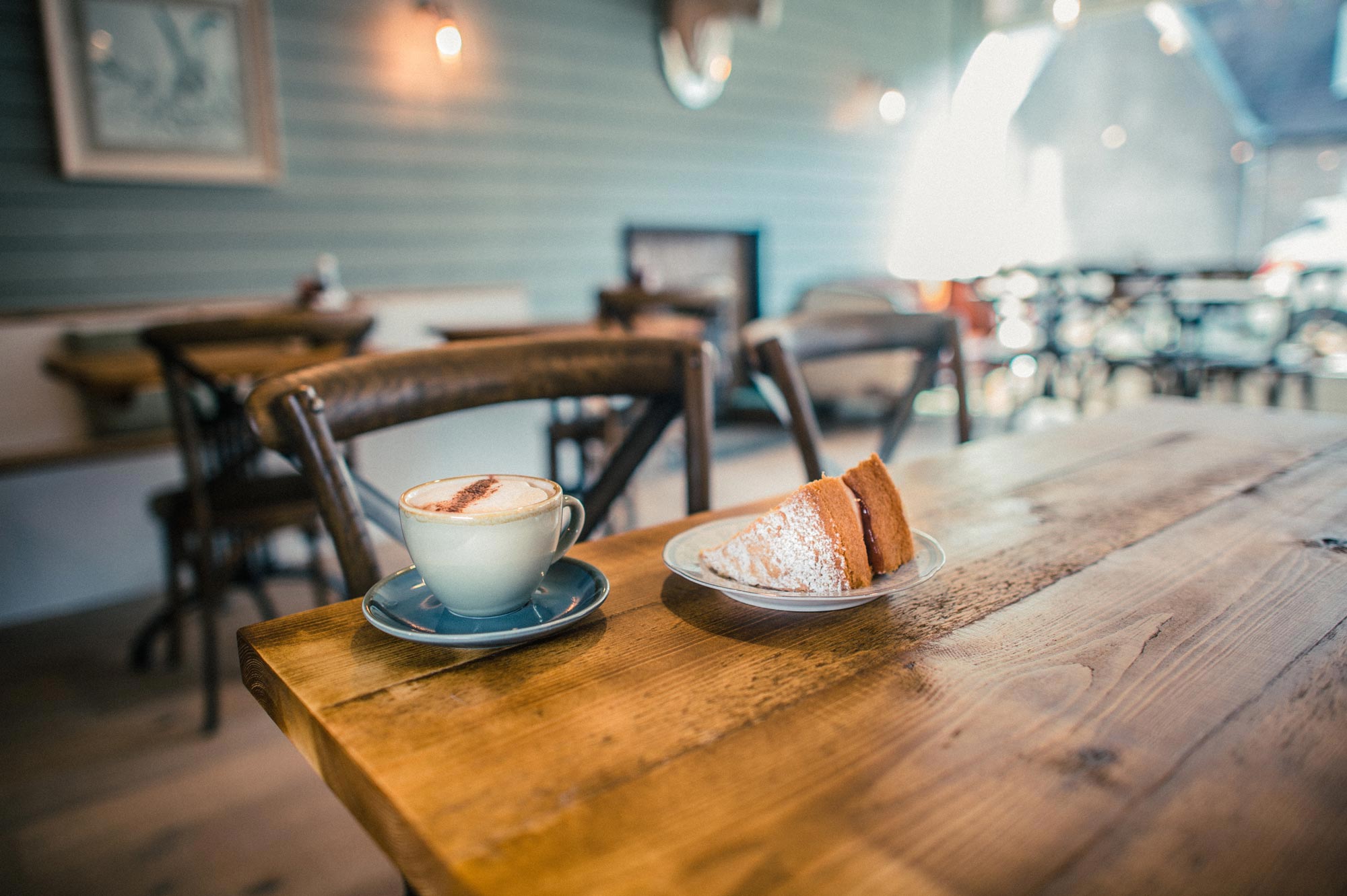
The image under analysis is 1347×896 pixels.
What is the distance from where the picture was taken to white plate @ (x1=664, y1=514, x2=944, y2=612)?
24.4 inches

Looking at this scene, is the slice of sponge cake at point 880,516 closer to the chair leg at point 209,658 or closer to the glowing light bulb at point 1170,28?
the chair leg at point 209,658

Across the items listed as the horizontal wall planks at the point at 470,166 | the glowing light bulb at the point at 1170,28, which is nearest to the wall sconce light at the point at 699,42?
the horizontal wall planks at the point at 470,166

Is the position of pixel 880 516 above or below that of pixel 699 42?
below

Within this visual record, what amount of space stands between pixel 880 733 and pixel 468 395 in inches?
26.5

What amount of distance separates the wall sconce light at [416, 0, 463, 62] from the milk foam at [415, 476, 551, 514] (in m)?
3.32

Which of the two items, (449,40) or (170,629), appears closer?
(170,629)

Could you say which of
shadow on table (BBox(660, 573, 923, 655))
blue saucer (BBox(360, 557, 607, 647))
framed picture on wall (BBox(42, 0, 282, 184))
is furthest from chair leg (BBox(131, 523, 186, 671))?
shadow on table (BBox(660, 573, 923, 655))

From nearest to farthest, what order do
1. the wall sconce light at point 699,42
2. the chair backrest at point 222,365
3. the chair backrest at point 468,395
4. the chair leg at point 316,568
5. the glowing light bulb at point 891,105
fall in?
the chair backrest at point 468,395
the chair backrest at point 222,365
the chair leg at point 316,568
the wall sconce light at point 699,42
the glowing light bulb at point 891,105

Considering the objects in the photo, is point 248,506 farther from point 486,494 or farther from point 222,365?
point 486,494

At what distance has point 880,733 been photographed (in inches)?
→ 18.7

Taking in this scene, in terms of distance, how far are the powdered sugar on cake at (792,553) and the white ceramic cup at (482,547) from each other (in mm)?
151

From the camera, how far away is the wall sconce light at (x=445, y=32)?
135 inches

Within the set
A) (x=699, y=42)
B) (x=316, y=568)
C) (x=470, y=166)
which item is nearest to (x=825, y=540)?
(x=316, y=568)

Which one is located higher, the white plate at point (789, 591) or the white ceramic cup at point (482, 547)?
the white ceramic cup at point (482, 547)
